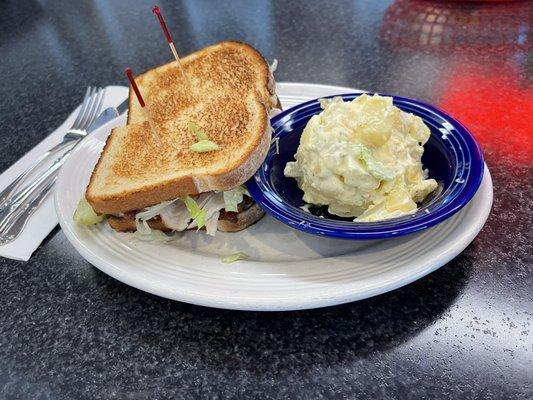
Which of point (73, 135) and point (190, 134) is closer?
point (190, 134)

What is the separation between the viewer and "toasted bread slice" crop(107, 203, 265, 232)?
4.21 feet

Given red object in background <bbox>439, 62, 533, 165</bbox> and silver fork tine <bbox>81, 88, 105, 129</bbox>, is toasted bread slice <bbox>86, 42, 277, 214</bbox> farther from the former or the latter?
red object in background <bbox>439, 62, 533, 165</bbox>

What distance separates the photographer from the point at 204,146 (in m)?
1.32

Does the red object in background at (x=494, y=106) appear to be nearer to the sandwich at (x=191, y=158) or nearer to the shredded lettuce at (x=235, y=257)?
the sandwich at (x=191, y=158)

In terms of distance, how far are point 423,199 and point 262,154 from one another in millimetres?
413

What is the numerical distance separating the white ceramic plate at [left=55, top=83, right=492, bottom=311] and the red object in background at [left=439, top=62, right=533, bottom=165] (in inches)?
13.9

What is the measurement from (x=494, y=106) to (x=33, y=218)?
1.50 meters

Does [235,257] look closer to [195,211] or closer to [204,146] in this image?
[195,211]

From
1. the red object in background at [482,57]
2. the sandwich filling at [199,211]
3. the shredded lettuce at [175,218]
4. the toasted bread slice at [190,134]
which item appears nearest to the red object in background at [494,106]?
the red object in background at [482,57]

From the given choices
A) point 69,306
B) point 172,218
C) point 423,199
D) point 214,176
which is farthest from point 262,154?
point 69,306

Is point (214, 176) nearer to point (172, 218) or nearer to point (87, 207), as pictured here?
point (172, 218)

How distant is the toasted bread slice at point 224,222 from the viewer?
128 cm

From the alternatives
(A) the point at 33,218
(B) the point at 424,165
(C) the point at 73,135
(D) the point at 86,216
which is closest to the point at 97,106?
(C) the point at 73,135

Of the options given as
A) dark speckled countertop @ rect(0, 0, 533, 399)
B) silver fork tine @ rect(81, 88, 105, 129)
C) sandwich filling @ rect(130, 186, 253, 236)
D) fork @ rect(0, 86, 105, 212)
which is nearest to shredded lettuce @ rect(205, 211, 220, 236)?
sandwich filling @ rect(130, 186, 253, 236)
